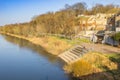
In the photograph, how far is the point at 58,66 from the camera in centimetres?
3216

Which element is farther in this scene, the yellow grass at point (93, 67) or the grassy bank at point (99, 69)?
the yellow grass at point (93, 67)

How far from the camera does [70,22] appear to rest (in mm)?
67125

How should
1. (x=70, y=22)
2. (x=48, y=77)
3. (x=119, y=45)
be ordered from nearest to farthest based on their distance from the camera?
(x=48, y=77) → (x=119, y=45) → (x=70, y=22)

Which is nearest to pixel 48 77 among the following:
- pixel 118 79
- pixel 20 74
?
pixel 20 74

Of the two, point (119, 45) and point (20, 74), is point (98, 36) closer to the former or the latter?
point (119, 45)

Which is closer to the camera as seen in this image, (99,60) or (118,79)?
(118,79)

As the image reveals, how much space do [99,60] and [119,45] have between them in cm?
1100

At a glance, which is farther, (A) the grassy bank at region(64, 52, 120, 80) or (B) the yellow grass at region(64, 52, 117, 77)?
(B) the yellow grass at region(64, 52, 117, 77)

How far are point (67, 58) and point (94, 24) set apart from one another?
3600 cm

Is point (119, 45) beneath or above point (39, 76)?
above

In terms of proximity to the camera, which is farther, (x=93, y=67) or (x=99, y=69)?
(x=93, y=67)

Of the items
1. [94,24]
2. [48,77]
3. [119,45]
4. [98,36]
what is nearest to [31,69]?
[48,77]

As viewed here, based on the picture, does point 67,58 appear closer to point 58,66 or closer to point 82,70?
point 58,66

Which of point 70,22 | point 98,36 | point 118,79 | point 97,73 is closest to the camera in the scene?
point 118,79
